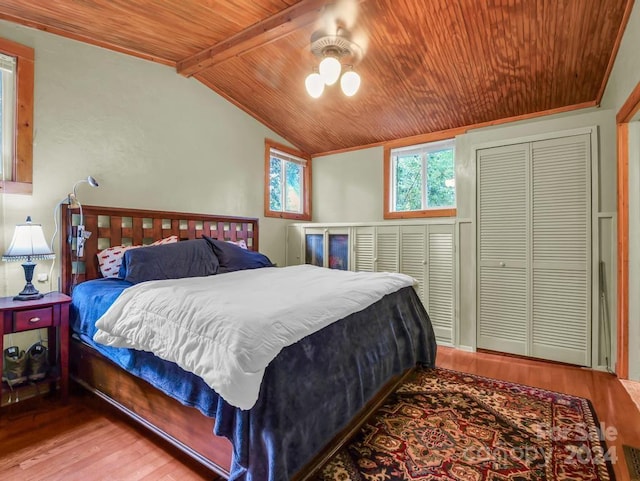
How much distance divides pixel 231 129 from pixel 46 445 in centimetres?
327

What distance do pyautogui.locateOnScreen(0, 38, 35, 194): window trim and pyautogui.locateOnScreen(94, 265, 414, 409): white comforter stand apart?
52.6 inches

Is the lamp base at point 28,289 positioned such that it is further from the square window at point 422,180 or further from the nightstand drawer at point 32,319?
the square window at point 422,180

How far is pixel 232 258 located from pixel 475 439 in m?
2.28

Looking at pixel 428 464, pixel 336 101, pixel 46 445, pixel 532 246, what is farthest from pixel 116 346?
pixel 532 246

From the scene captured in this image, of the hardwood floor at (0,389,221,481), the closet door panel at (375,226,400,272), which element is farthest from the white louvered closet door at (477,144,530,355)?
the hardwood floor at (0,389,221,481)

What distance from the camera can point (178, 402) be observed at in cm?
160

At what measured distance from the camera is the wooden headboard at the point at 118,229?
8.22 feet

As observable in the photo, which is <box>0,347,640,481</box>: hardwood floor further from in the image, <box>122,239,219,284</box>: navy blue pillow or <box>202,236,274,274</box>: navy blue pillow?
<box>202,236,274,274</box>: navy blue pillow

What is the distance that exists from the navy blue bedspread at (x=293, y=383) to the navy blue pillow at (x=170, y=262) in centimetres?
14

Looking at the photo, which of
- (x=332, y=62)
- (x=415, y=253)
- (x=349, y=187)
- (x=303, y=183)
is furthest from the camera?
(x=303, y=183)

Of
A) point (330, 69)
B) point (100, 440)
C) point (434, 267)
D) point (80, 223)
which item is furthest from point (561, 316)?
point (80, 223)

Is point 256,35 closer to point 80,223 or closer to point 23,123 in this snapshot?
point 23,123

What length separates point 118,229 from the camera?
283cm

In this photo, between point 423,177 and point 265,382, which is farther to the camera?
point 423,177
